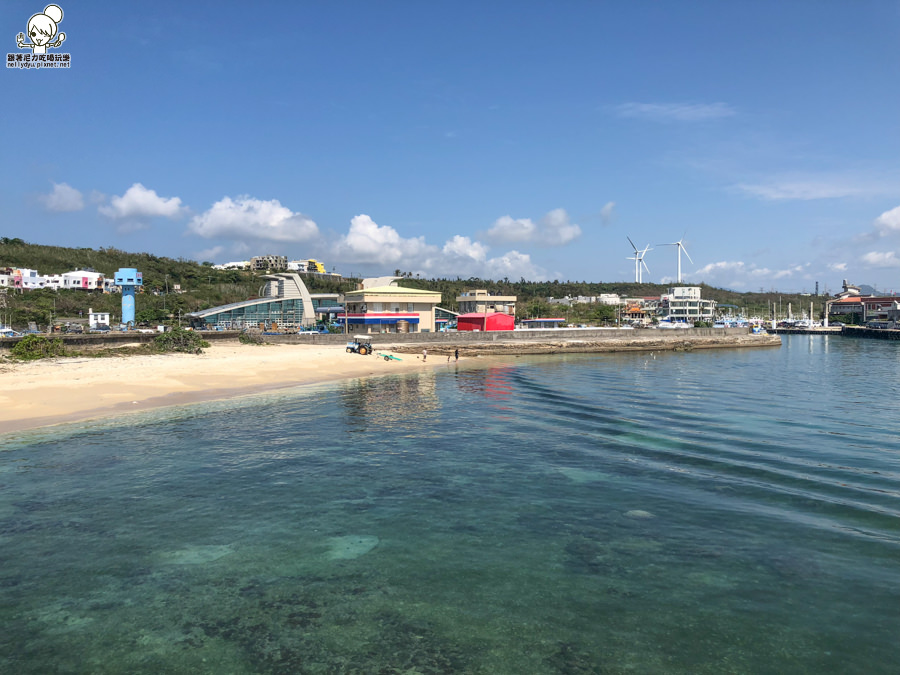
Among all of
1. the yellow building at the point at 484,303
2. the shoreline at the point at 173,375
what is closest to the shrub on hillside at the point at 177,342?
the shoreline at the point at 173,375

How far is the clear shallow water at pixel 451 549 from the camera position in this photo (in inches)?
357

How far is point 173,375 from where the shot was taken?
141ft

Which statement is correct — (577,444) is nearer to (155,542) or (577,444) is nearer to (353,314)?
(155,542)

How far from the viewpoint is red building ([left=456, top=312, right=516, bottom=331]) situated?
93.1 meters

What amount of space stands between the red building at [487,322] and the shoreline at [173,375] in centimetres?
1276

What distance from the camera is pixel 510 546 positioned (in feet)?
43.1

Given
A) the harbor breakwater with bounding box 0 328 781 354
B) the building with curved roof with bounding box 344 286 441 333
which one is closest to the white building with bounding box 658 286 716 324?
the harbor breakwater with bounding box 0 328 781 354

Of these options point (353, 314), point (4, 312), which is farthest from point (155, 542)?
point (4, 312)

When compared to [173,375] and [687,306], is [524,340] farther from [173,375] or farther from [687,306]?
[687,306]

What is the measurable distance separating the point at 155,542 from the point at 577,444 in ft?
56.3

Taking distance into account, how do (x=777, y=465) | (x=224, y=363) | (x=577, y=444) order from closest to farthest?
(x=777, y=465)
(x=577, y=444)
(x=224, y=363)

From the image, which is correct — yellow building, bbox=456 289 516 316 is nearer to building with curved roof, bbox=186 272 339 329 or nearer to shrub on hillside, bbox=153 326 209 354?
building with curved roof, bbox=186 272 339 329

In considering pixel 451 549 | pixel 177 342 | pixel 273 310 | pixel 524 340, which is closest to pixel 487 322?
pixel 524 340

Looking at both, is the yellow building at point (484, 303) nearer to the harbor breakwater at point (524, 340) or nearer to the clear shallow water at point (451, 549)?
the harbor breakwater at point (524, 340)
